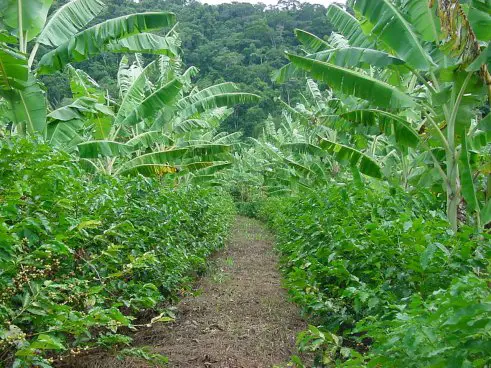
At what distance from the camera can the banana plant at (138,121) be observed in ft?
24.3

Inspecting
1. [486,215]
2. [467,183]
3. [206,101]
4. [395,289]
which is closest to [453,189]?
[467,183]

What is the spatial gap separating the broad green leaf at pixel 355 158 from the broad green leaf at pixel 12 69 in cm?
546

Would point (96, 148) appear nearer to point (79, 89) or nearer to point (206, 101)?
point (79, 89)

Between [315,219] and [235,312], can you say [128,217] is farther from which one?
[315,219]

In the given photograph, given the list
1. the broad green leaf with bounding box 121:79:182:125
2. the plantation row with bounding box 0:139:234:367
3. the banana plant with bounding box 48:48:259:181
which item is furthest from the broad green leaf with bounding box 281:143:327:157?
the plantation row with bounding box 0:139:234:367

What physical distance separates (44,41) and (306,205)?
517 cm

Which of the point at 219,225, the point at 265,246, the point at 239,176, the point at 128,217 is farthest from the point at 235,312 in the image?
the point at 239,176

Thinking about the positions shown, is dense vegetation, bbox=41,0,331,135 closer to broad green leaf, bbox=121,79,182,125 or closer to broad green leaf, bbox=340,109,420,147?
broad green leaf, bbox=121,79,182,125

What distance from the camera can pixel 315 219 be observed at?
5.73 m

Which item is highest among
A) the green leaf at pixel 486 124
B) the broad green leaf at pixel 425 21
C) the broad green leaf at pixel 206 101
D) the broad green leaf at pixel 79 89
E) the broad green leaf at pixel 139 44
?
the broad green leaf at pixel 425 21

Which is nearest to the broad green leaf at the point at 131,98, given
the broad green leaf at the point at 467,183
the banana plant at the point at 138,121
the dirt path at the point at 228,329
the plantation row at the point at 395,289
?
the banana plant at the point at 138,121

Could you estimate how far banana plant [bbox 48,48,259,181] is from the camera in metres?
7.42

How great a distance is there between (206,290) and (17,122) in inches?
147

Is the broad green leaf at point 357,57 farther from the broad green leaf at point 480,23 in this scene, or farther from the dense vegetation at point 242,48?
the dense vegetation at point 242,48
